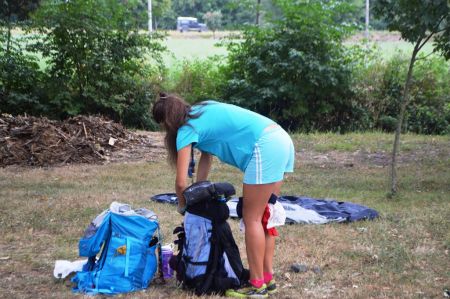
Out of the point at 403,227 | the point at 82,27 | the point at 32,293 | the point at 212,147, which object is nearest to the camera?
the point at 212,147

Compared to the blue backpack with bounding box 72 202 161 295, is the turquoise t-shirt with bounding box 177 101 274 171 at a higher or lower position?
higher

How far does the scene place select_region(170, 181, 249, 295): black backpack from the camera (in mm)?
4551

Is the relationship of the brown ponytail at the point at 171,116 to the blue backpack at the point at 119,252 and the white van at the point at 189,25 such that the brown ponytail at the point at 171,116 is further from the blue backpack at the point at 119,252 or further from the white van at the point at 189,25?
the white van at the point at 189,25

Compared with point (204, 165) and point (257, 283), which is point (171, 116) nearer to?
point (204, 165)

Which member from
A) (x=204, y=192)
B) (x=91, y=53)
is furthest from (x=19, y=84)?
(x=204, y=192)

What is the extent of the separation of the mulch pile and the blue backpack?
6.71 metres

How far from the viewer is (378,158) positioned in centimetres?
1205

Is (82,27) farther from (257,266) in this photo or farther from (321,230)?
(257,266)

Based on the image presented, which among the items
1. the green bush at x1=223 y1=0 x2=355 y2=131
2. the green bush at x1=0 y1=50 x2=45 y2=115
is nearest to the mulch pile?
the green bush at x1=0 y1=50 x2=45 y2=115

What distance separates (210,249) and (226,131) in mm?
875

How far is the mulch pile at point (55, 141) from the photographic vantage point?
36.8 feet

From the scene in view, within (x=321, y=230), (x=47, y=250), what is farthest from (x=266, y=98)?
(x=47, y=250)

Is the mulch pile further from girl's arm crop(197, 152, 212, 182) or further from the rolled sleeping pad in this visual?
the rolled sleeping pad

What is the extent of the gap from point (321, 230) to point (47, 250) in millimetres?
2741
